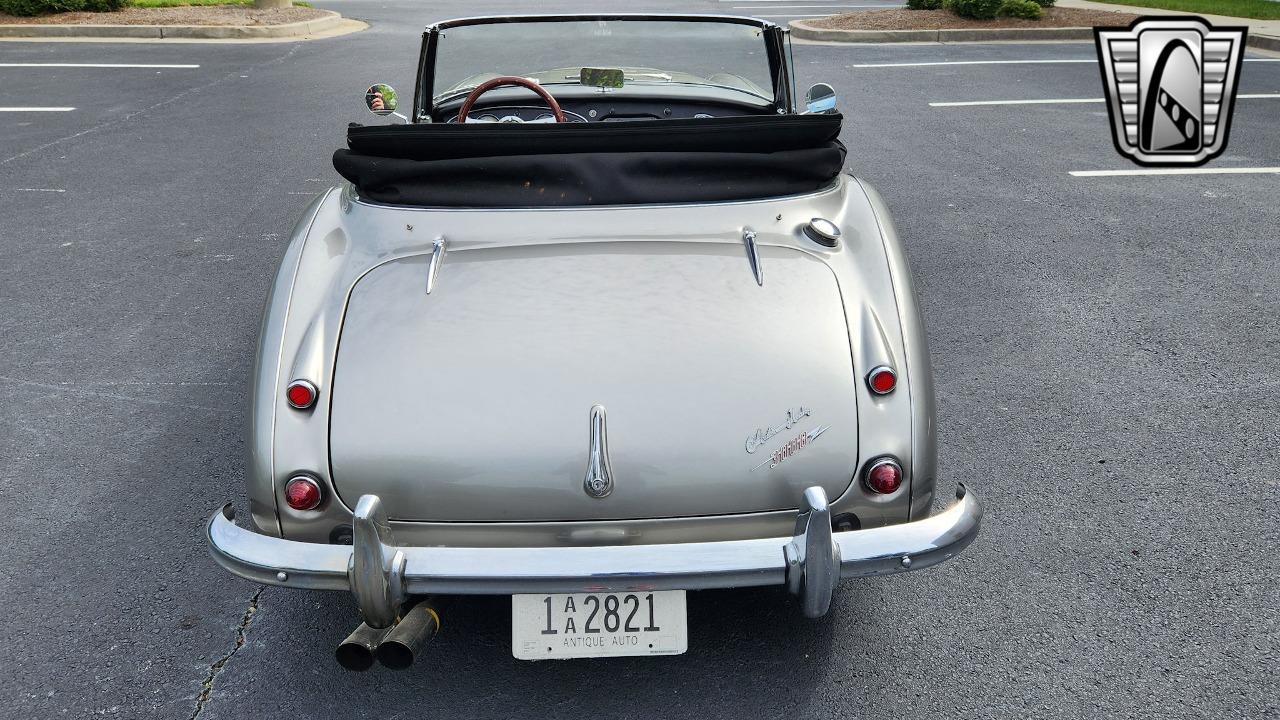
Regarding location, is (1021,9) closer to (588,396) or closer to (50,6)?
(50,6)

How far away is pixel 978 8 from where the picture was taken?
47.4 ft

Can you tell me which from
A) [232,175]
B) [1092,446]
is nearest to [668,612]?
[1092,446]

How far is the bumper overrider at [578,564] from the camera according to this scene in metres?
2.25

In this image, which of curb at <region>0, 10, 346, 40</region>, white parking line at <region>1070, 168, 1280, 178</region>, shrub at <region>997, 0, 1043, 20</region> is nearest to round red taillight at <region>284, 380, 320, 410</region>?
white parking line at <region>1070, 168, 1280, 178</region>

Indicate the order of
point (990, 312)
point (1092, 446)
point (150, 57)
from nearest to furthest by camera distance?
point (1092, 446) < point (990, 312) < point (150, 57)

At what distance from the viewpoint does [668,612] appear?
7.83 ft

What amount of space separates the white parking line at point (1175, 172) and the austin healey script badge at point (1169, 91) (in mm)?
249

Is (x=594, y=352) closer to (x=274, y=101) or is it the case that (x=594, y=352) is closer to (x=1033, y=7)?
(x=274, y=101)

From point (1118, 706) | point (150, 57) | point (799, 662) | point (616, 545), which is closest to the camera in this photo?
point (616, 545)

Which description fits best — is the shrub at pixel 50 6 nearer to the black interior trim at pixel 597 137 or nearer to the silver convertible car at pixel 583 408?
the black interior trim at pixel 597 137

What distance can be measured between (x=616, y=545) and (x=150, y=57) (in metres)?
12.4

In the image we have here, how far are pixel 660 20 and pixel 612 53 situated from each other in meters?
0.34

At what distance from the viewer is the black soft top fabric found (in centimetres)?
298

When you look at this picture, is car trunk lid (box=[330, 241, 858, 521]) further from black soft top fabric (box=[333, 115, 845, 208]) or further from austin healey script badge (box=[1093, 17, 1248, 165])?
austin healey script badge (box=[1093, 17, 1248, 165])
